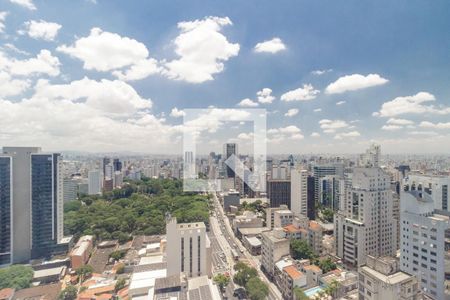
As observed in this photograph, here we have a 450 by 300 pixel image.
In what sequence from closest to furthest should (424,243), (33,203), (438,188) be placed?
1. (424,243)
2. (33,203)
3. (438,188)

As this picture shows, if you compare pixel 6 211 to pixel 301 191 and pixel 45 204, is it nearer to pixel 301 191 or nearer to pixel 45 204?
pixel 45 204

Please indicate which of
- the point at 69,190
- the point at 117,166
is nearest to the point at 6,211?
the point at 69,190

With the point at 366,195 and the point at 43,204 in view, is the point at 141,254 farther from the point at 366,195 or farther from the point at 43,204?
the point at 366,195

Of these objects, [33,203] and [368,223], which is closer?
[368,223]

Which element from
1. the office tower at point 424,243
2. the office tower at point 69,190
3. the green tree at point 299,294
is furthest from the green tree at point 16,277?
the office tower at point 424,243

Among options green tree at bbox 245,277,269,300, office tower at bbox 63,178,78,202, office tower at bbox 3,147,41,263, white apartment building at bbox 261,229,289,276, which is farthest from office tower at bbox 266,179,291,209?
office tower at bbox 63,178,78,202

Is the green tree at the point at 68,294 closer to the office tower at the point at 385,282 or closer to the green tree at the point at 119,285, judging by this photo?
the green tree at the point at 119,285
